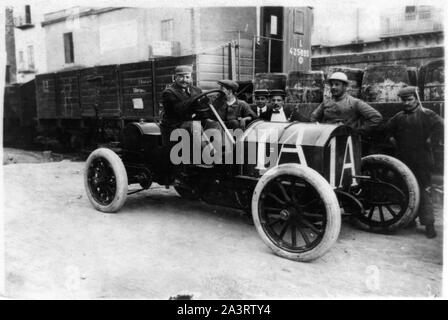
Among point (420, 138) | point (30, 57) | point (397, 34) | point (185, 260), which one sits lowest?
point (185, 260)

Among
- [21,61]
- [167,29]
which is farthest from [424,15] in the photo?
[21,61]

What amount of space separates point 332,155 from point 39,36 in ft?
95.6

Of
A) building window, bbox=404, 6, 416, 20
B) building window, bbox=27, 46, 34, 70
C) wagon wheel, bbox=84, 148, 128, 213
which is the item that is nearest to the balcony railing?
building window, bbox=404, 6, 416, 20

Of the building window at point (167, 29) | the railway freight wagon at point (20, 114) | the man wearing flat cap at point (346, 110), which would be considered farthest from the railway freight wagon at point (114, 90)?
the building window at point (167, 29)

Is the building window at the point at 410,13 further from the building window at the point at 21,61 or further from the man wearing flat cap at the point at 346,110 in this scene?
the building window at the point at 21,61

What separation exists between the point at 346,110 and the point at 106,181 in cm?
305

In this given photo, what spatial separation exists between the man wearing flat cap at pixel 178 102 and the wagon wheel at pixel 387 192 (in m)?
2.03

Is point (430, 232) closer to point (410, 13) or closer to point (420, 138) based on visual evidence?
point (420, 138)

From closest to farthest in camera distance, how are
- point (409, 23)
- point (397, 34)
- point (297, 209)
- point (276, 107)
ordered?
point (297, 209) < point (276, 107) < point (409, 23) < point (397, 34)

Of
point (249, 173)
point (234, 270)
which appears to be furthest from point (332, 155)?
point (234, 270)

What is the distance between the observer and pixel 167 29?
1931 cm

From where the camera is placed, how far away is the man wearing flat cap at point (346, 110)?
4.62 metres

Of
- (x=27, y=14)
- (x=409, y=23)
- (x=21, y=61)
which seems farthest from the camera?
(x=21, y=61)

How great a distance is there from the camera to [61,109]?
1311cm
